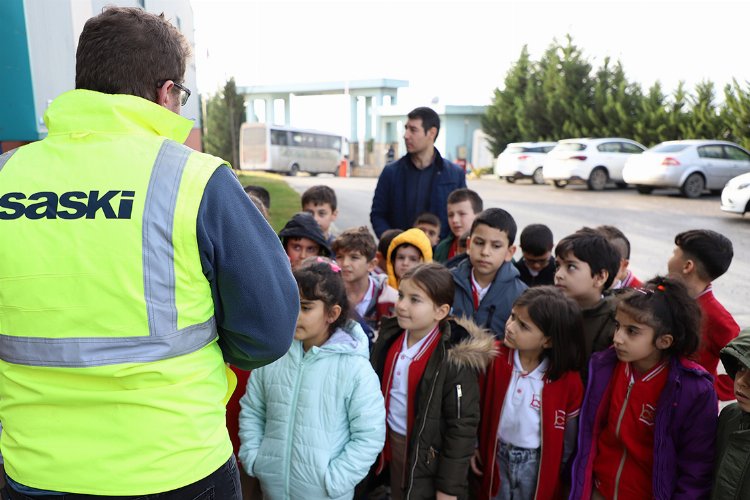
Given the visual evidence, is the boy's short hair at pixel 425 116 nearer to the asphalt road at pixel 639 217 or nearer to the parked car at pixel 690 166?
the asphalt road at pixel 639 217

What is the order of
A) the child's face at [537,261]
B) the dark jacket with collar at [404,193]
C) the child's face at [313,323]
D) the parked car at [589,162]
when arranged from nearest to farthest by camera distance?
1. the child's face at [313,323]
2. the child's face at [537,261]
3. the dark jacket with collar at [404,193]
4. the parked car at [589,162]

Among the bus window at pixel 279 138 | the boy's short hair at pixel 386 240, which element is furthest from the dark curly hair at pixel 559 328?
the bus window at pixel 279 138

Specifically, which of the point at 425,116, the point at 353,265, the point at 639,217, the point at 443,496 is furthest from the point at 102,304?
the point at 639,217

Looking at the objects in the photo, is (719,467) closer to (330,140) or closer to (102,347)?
(102,347)

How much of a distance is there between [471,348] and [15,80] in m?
2.88

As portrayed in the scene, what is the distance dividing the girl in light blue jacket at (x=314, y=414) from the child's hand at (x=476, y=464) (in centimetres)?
69

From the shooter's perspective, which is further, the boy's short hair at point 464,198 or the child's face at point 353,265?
the boy's short hair at point 464,198

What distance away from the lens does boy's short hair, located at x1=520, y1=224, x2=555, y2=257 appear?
3.69m

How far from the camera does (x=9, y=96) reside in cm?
320

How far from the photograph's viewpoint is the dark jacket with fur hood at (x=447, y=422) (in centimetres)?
248

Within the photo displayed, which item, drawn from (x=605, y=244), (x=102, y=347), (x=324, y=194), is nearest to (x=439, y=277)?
(x=605, y=244)

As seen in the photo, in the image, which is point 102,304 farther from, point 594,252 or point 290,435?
point 594,252

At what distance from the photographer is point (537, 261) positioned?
3.76 meters

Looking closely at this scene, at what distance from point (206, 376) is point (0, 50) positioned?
2793mm
